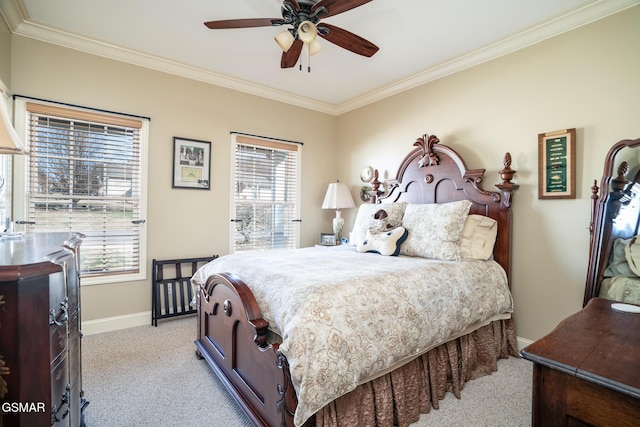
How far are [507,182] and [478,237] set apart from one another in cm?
56

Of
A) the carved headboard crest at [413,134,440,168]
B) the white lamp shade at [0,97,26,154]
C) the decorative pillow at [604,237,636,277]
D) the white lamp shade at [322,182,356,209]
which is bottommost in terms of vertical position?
the decorative pillow at [604,237,636,277]

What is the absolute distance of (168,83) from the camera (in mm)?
3328

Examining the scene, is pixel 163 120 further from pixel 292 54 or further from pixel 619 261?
pixel 619 261

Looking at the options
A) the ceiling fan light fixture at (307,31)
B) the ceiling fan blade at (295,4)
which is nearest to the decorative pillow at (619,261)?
the ceiling fan light fixture at (307,31)

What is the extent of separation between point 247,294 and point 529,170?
2.58m

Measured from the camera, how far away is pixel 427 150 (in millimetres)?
3230

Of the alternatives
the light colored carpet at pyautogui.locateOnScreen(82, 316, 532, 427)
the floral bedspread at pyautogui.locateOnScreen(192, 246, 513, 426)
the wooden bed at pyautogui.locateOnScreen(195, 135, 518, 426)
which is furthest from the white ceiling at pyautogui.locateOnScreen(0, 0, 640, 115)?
the light colored carpet at pyautogui.locateOnScreen(82, 316, 532, 427)

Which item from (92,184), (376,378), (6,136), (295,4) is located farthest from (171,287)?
(295,4)

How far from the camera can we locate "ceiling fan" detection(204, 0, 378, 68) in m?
1.86

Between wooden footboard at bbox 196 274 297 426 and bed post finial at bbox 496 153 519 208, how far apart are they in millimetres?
2336

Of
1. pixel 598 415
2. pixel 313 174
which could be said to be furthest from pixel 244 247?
pixel 598 415

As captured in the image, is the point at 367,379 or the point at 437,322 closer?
the point at 367,379

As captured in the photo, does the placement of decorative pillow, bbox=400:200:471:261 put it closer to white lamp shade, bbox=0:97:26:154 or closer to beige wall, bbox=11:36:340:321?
beige wall, bbox=11:36:340:321

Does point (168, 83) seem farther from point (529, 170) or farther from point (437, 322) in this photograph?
point (529, 170)
